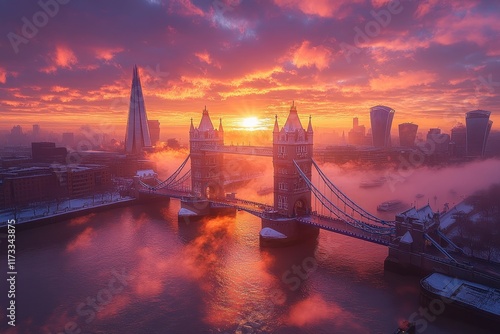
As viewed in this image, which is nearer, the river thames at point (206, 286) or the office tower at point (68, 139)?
the river thames at point (206, 286)

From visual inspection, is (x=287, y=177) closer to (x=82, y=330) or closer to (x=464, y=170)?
(x=82, y=330)

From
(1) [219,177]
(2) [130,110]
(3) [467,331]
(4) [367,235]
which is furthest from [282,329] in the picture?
(2) [130,110]

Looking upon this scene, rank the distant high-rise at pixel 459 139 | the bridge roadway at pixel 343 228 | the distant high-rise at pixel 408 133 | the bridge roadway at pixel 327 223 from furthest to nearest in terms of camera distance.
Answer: the distant high-rise at pixel 408 133
the distant high-rise at pixel 459 139
the bridge roadway at pixel 327 223
the bridge roadway at pixel 343 228

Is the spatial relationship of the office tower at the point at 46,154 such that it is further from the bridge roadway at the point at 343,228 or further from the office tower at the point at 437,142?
the office tower at the point at 437,142

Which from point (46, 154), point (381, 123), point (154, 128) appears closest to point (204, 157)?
point (46, 154)

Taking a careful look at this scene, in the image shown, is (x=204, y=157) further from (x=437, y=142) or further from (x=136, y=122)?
(x=437, y=142)

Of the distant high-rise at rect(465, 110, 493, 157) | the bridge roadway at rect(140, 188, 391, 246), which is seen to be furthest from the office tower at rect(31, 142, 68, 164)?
the distant high-rise at rect(465, 110, 493, 157)

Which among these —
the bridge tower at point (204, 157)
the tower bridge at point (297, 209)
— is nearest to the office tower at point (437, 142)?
the tower bridge at point (297, 209)

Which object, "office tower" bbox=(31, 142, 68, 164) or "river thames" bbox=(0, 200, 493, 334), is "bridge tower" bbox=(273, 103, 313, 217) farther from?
"office tower" bbox=(31, 142, 68, 164)
